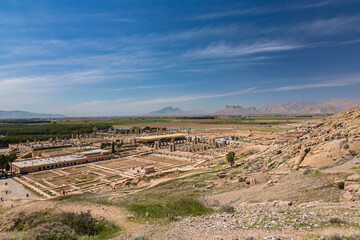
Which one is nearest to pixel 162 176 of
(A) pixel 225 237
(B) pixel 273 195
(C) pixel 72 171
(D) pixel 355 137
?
(C) pixel 72 171

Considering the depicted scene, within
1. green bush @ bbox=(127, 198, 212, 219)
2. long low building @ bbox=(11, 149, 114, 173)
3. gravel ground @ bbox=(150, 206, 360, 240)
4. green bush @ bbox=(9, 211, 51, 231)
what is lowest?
long low building @ bbox=(11, 149, 114, 173)

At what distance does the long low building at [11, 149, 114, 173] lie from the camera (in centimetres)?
4203

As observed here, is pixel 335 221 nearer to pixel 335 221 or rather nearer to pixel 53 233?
pixel 335 221

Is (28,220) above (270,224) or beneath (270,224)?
beneath

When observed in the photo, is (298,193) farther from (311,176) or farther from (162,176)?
(162,176)

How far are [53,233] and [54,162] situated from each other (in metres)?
42.6

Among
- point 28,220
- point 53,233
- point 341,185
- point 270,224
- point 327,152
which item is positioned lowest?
point 28,220

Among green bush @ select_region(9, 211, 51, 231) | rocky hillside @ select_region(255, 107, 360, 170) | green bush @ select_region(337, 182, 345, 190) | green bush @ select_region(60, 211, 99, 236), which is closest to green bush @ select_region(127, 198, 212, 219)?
green bush @ select_region(60, 211, 99, 236)

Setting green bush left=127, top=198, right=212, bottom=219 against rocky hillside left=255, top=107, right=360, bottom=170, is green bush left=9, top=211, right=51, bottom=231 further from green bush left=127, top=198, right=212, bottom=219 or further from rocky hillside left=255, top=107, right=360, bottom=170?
rocky hillside left=255, top=107, right=360, bottom=170

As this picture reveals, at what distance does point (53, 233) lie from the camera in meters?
9.78

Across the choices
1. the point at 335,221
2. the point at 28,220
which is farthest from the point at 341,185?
the point at 28,220

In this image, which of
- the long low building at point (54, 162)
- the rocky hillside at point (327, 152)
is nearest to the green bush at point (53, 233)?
the rocky hillside at point (327, 152)

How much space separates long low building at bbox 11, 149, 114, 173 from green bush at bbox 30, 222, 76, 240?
39019mm

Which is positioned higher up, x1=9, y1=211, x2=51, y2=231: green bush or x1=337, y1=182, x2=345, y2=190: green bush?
x1=337, y1=182, x2=345, y2=190: green bush
